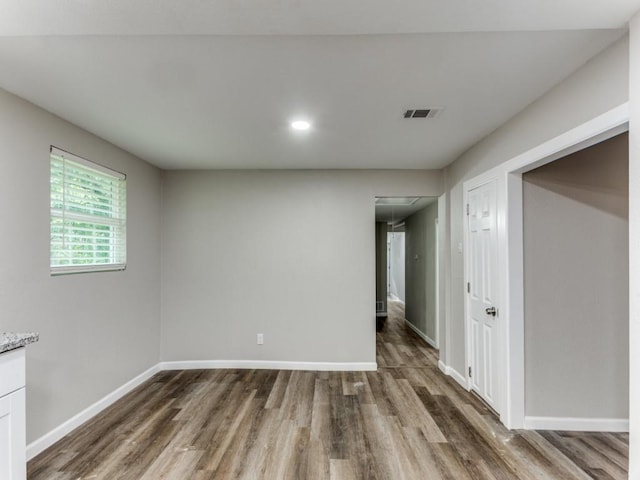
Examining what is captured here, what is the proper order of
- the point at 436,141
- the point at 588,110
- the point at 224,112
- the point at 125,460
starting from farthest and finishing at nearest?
1. the point at 436,141
2. the point at 224,112
3. the point at 125,460
4. the point at 588,110

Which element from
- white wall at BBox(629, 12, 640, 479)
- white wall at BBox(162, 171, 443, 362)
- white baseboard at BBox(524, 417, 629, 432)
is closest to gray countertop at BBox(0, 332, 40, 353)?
white wall at BBox(162, 171, 443, 362)

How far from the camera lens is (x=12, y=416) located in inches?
57.1

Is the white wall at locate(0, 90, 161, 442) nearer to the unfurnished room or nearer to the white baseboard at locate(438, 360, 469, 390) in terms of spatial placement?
the unfurnished room

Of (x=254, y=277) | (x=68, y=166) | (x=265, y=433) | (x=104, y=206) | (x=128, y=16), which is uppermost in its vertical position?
(x=128, y=16)

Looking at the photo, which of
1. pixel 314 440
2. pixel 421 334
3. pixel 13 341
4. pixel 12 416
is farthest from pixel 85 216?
pixel 421 334

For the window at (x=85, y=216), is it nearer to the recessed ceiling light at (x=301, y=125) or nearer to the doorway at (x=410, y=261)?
the recessed ceiling light at (x=301, y=125)

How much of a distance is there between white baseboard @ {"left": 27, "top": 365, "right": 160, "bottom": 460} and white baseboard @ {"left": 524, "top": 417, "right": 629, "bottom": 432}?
3.60 m

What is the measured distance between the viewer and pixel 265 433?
2533 mm

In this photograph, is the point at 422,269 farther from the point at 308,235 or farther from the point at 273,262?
the point at 273,262

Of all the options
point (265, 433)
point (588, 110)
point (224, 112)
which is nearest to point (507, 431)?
point (265, 433)

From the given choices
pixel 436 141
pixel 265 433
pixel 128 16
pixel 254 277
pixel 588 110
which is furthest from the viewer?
pixel 254 277

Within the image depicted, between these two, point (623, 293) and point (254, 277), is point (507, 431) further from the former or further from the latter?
point (254, 277)

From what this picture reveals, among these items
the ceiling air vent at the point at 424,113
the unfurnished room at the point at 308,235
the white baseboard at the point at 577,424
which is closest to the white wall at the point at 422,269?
the unfurnished room at the point at 308,235

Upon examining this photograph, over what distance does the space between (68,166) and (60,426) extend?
79.5 inches
